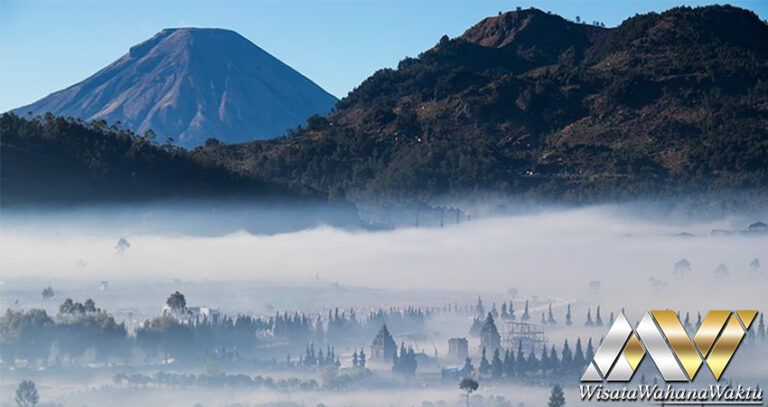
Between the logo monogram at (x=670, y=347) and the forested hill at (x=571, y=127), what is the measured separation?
51.6m

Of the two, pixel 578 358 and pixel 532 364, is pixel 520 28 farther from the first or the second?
pixel 532 364

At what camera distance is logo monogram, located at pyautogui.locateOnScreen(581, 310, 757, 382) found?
107 feet

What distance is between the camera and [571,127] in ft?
347

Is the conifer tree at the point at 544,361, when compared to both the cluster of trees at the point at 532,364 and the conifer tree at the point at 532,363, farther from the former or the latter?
the conifer tree at the point at 532,363

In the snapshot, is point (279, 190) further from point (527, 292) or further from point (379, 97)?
point (379, 97)

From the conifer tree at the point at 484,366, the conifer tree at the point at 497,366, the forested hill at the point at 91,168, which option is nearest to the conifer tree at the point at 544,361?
the conifer tree at the point at 497,366

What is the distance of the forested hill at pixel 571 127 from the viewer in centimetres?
9450

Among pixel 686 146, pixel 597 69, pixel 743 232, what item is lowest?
pixel 743 232

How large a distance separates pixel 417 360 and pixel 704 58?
7680cm

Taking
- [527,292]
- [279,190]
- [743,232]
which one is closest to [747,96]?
[743,232]

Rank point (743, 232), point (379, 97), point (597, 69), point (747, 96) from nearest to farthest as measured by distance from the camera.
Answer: point (743, 232)
point (747, 96)
point (597, 69)
point (379, 97)

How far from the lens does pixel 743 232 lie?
77.2 m

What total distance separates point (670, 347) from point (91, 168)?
30.0 m

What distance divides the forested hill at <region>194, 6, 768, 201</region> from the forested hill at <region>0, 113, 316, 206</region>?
18831 millimetres
